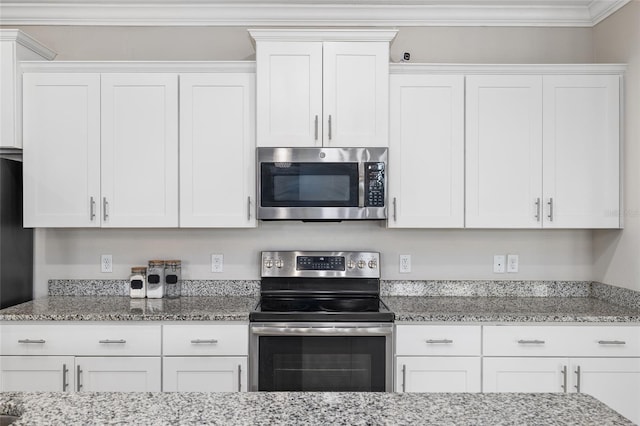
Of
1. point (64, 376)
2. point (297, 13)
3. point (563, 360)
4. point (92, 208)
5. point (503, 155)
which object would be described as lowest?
point (64, 376)

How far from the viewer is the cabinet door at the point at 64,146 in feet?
9.25

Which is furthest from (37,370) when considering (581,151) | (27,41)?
(581,151)

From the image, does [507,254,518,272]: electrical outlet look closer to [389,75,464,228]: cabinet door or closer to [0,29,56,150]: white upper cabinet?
[389,75,464,228]: cabinet door

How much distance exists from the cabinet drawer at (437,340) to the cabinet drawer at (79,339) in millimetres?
1258

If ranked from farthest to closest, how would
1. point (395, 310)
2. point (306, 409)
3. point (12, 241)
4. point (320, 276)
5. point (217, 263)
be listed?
point (217, 263) < point (320, 276) < point (12, 241) < point (395, 310) < point (306, 409)

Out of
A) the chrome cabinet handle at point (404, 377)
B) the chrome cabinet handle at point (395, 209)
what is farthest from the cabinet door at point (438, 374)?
the chrome cabinet handle at point (395, 209)

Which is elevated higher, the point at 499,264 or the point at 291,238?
the point at 291,238

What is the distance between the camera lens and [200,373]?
A: 8.39 feet

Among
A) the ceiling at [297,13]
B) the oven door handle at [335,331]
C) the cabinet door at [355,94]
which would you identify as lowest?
the oven door handle at [335,331]

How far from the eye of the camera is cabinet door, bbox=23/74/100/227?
2.82m

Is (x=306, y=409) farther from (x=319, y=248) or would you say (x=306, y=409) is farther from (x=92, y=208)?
(x=92, y=208)

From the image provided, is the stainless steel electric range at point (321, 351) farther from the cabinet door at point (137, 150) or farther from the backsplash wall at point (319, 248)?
the cabinet door at point (137, 150)

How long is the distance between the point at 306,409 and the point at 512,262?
7.64ft

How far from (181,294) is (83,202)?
800mm
